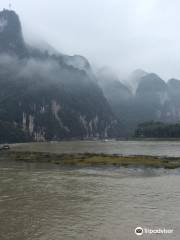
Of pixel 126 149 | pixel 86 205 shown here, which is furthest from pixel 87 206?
pixel 126 149

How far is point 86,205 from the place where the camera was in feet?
95.1

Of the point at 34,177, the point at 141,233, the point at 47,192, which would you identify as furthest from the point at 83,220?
→ the point at 34,177

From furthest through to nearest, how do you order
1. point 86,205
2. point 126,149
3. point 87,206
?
point 126,149 → point 86,205 → point 87,206

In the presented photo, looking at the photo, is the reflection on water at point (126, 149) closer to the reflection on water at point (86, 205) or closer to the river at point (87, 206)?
the reflection on water at point (86, 205)

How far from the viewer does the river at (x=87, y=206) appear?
2249cm

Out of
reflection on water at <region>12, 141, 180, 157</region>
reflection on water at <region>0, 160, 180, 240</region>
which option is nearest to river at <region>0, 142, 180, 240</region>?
reflection on water at <region>0, 160, 180, 240</region>

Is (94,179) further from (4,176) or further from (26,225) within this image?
(26,225)

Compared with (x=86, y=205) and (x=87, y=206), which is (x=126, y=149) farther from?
(x=87, y=206)

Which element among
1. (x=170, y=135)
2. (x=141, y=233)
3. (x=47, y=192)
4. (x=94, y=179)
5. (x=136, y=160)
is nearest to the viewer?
(x=141, y=233)

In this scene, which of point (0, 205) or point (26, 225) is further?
point (0, 205)

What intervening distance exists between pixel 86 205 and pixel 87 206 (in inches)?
13.8

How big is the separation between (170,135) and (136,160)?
5017 inches

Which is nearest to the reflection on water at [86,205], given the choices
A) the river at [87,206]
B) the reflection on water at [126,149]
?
the river at [87,206]

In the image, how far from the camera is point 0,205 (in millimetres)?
29531
